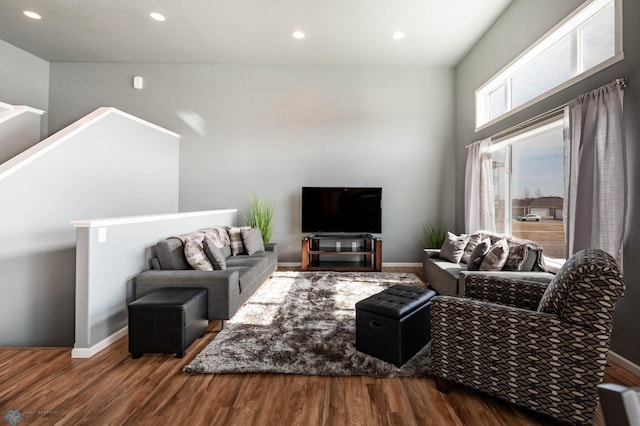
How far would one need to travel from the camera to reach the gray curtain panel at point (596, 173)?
2152 mm

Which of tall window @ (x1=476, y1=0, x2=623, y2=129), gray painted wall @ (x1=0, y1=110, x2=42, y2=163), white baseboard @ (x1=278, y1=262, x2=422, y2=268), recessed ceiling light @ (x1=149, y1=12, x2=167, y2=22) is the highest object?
recessed ceiling light @ (x1=149, y1=12, x2=167, y2=22)

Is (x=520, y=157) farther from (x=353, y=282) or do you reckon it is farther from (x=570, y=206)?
(x=353, y=282)

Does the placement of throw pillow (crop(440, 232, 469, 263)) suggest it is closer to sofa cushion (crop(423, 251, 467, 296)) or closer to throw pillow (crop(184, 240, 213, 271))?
sofa cushion (crop(423, 251, 467, 296))

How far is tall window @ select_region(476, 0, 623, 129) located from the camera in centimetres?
243

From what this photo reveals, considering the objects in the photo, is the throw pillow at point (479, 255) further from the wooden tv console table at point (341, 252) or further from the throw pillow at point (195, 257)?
the throw pillow at point (195, 257)

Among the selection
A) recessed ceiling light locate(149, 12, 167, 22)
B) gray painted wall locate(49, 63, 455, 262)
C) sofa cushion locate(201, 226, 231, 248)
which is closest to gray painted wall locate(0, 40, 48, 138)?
gray painted wall locate(49, 63, 455, 262)

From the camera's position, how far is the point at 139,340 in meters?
2.21

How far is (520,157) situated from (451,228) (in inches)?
73.4

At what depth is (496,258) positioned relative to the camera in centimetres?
292

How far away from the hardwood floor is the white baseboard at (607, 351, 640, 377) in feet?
0.12

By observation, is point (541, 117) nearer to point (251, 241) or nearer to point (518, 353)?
point (518, 353)

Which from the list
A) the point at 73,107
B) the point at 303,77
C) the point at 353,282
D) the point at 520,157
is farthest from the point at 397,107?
the point at 73,107

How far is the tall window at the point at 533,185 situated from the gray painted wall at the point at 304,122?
4.21 ft

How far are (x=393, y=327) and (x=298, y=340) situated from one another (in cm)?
84
